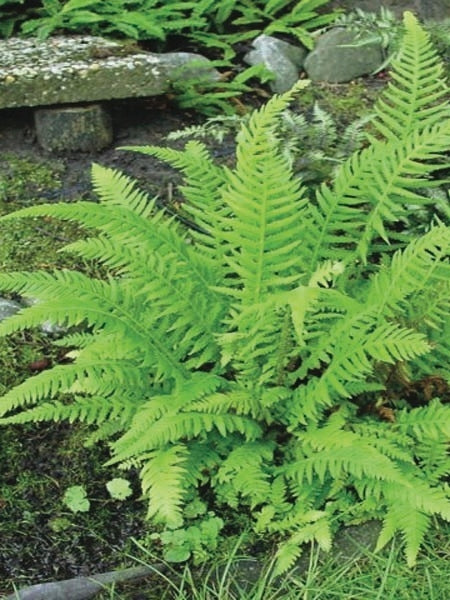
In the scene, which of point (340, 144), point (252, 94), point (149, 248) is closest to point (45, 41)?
point (252, 94)

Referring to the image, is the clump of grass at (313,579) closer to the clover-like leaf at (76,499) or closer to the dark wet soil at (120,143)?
the clover-like leaf at (76,499)

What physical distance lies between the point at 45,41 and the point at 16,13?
1.13 ft

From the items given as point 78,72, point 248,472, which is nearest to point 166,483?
point 248,472

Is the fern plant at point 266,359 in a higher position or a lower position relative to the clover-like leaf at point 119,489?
higher

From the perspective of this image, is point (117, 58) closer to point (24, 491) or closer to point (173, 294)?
point (173, 294)

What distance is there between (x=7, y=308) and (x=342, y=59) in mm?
2531

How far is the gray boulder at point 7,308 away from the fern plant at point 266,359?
1.76ft

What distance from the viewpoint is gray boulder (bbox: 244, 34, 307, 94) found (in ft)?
18.4

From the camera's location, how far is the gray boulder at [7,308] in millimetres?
4098

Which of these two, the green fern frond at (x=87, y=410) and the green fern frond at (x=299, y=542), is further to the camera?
the green fern frond at (x=87, y=410)

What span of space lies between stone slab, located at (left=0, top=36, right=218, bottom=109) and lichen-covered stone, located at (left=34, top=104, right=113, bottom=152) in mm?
56

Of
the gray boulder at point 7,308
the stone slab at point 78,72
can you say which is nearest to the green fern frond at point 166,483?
the gray boulder at point 7,308

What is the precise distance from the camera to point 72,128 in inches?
199

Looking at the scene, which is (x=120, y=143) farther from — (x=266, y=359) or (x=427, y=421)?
(x=427, y=421)
